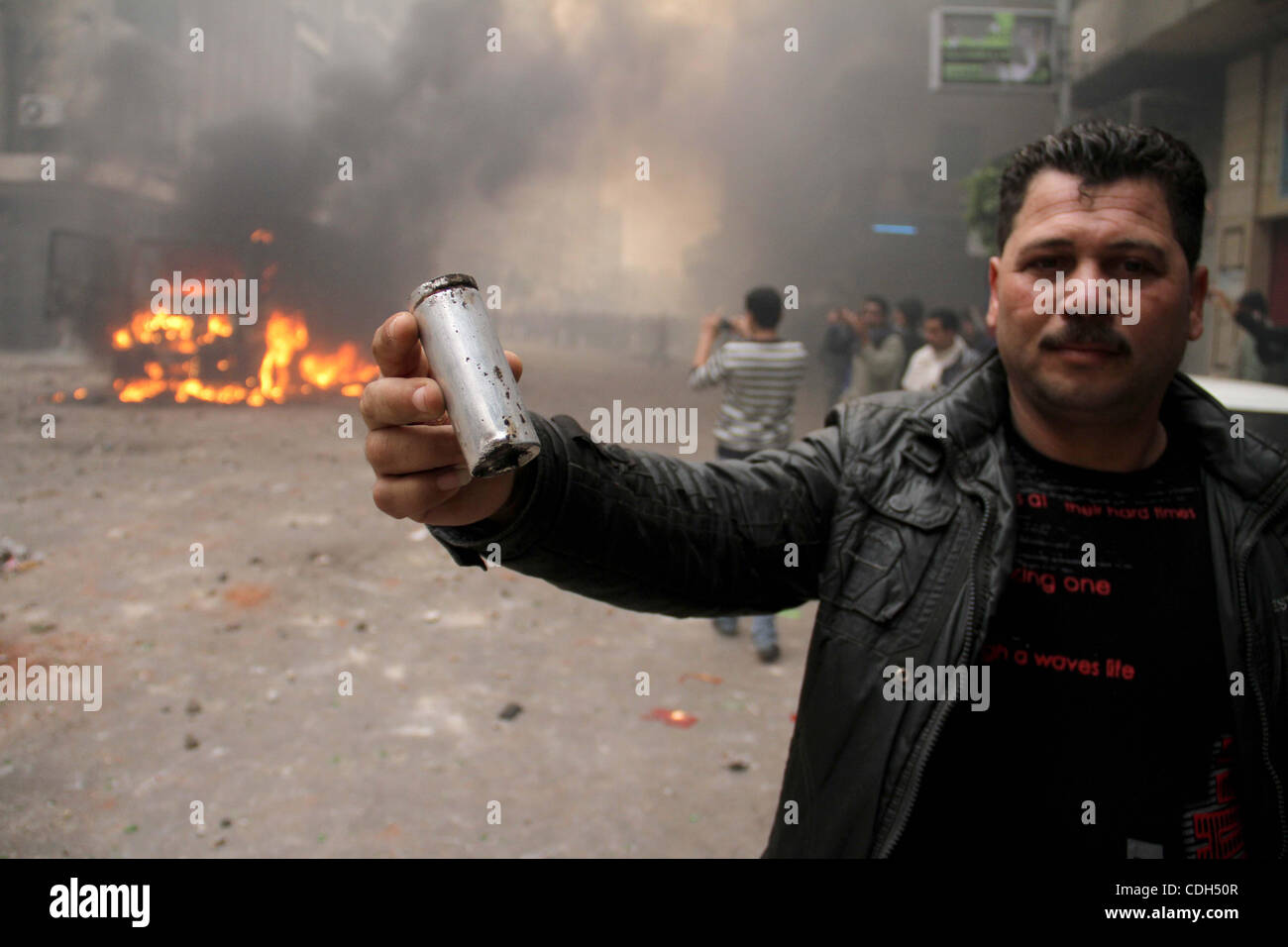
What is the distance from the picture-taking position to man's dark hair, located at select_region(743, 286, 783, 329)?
5.08 m

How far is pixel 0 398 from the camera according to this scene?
1339cm

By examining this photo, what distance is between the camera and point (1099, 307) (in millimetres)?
1520

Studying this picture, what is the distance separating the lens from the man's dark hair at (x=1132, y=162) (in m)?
1.61

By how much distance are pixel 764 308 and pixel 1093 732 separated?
154 inches

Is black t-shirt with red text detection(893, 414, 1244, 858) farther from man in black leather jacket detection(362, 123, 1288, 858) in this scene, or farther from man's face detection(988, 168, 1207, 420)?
man's face detection(988, 168, 1207, 420)

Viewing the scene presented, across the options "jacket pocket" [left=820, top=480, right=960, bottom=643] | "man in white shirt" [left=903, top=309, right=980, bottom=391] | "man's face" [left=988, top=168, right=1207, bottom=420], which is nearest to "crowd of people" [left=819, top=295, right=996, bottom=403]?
"man in white shirt" [left=903, top=309, right=980, bottom=391]

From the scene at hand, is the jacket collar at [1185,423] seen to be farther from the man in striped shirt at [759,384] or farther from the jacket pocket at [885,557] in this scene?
the man in striped shirt at [759,384]

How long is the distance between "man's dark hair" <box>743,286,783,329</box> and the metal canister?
4.05m

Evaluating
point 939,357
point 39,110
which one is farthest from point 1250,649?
point 39,110

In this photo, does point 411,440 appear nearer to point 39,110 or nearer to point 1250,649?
point 1250,649

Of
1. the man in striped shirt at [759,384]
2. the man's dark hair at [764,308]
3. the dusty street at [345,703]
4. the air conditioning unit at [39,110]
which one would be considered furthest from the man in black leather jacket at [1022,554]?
the air conditioning unit at [39,110]

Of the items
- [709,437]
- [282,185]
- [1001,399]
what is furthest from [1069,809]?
[282,185]
